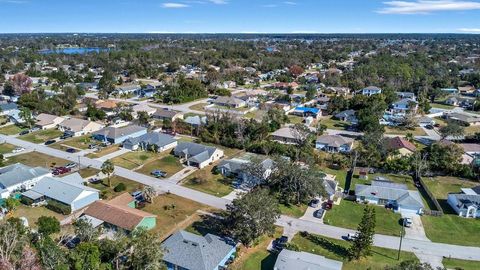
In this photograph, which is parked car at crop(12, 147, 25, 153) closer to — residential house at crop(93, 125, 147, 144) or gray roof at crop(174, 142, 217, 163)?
residential house at crop(93, 125, 147, 144)

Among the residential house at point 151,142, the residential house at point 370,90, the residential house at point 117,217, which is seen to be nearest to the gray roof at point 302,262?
the residential house at point 117,217

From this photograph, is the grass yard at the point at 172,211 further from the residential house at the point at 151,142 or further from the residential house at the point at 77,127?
the residential house at the point at 77,127

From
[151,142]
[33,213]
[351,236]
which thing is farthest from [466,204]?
[33,213]

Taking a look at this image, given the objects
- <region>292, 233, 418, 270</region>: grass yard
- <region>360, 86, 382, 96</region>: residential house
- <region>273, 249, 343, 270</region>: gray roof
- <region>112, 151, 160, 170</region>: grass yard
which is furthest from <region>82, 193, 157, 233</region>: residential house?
<region>360, 86, 382, 96</region>: residential house

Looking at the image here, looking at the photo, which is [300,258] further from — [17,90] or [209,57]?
[209,57]

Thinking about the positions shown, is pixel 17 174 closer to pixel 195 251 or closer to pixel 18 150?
pixel 18 150

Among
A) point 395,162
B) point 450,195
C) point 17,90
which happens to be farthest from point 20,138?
point 450,195

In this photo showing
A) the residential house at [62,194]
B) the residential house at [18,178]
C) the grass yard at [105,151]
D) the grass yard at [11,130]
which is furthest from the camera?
the grass yard at [11,130]
